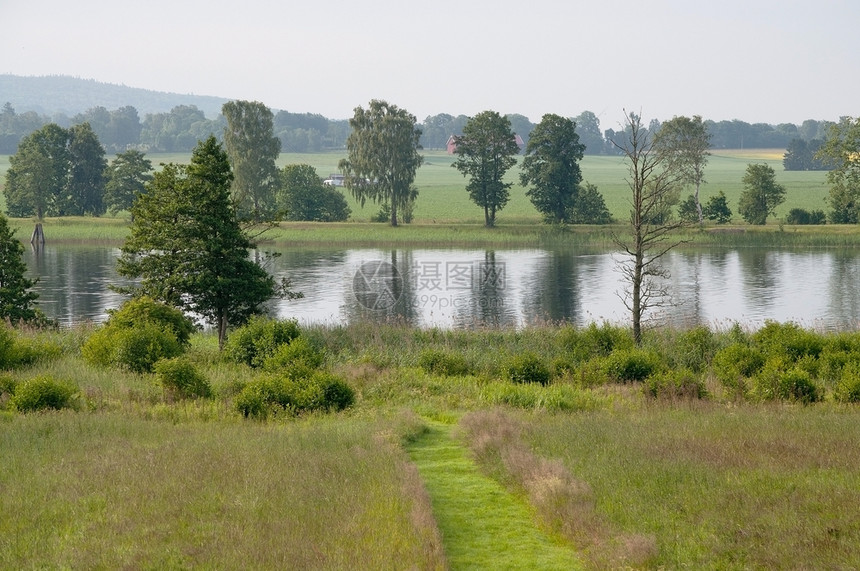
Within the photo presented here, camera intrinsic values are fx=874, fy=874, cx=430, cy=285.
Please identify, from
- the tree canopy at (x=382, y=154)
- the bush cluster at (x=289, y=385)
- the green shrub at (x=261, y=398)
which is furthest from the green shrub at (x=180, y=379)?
the tree canopy at (x=382, y=154)

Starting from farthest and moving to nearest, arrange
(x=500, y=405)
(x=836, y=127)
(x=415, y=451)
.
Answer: (x=836, y=127) → (x=500, y=405) → (x=415, y=451)

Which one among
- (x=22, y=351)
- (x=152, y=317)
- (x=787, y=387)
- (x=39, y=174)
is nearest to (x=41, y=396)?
(x=22, y=351)

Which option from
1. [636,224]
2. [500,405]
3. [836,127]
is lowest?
[500,405]

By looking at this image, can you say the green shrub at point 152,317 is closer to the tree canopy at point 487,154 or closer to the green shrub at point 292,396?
the green shrub at point 292,396

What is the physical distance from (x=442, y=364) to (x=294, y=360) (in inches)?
184

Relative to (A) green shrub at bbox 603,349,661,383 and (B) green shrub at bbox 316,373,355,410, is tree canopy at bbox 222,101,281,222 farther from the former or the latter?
(B) green shrub at bbox 316,373,355,410

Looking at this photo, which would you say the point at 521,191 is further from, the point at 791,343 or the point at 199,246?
the point at 791,343

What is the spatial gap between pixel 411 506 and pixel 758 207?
8153 centimetres

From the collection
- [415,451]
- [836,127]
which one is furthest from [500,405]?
[836,127]

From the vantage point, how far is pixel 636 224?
2747 cm

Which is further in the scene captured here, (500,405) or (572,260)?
(572,260)

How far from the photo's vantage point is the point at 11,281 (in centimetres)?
3250

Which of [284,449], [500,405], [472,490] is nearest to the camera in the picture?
[472,490]

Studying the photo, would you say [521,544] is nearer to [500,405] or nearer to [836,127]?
[500,405]
